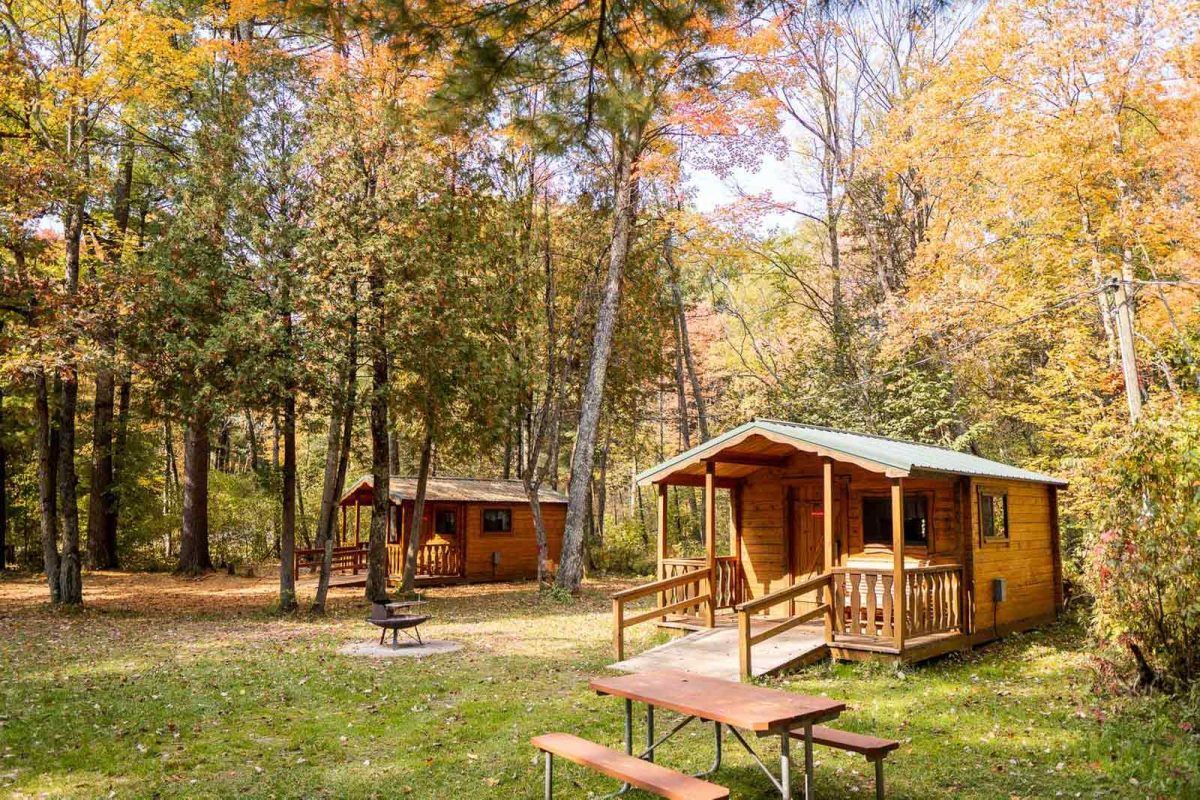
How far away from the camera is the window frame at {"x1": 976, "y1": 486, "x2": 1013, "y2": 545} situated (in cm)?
1225

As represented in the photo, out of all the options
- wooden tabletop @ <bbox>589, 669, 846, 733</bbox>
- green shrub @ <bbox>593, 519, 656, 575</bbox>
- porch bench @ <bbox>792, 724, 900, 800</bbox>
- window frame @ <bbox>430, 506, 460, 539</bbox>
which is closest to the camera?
wooden tabletop @ <bbox>589, 669, 846, 733</bbox>

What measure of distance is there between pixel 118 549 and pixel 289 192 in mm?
15944

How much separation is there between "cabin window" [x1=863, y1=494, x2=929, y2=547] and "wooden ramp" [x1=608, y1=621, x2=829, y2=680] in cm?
188

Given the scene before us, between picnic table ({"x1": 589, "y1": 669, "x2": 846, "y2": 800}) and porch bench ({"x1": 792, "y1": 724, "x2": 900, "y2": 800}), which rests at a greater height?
picnic table ({"x1": 589, "y1": 669, "x2": 846, "y2": 800})

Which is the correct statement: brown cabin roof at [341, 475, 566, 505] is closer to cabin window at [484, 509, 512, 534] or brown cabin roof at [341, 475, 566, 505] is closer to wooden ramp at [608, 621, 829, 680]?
cabin window at [484, 509, 512, 534]

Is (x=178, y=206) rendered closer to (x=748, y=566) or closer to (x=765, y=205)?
(x=748, y=566)

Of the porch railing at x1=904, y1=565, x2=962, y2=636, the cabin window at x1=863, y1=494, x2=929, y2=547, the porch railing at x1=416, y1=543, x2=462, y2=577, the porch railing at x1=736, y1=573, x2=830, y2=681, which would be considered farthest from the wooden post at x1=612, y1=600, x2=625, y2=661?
the porch railing at x1=416, y1=543, x2=462, y2=577

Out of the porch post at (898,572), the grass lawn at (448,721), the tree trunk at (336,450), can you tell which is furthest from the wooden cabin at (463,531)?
the porch post at (898,572)

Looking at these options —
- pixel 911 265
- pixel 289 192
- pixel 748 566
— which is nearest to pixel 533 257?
pixel 289 192

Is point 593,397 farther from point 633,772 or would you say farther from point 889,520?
point 633,772

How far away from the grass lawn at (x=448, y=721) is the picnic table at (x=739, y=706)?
763 mm

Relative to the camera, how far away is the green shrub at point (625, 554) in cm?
2814

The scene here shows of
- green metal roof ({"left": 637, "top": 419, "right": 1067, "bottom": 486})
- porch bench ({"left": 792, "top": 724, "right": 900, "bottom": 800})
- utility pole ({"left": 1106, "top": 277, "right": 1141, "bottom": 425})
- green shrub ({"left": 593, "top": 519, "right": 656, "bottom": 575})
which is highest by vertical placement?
utility pole ({"left": 1106, "top": 277, "right": 1141, "bottom": 425})

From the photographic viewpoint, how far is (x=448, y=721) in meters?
8.03
